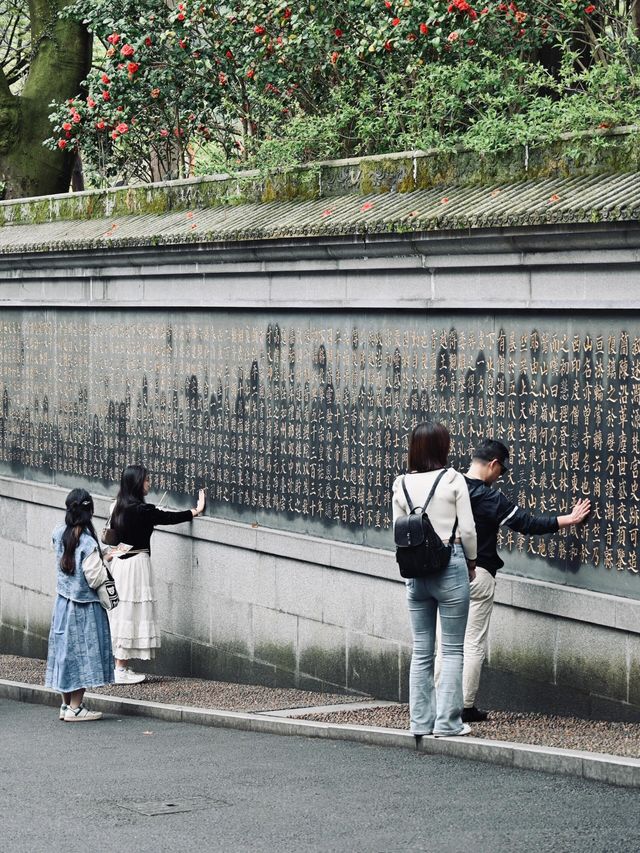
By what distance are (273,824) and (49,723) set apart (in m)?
4.30

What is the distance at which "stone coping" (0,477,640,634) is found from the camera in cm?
820

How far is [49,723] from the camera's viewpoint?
1042 cm

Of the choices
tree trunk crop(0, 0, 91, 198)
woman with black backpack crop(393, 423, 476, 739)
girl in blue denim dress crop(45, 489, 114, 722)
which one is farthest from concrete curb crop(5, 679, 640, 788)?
tree trunk crop(0, 0, 91, 198)

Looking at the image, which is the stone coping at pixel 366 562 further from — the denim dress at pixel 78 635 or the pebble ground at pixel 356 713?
the denim dress at pixel 78 635

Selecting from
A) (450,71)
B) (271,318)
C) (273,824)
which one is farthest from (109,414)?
(273,824)

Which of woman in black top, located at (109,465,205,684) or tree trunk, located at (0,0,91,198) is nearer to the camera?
woman in black top, located at (109,465,205,684)

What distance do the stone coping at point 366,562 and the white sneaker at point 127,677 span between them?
1.22m

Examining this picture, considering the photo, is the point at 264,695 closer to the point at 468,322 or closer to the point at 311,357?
the point at 311,357

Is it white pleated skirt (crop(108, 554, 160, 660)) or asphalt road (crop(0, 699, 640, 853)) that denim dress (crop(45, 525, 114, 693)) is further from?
asphalt road (crop(0, 699, 640, 853))

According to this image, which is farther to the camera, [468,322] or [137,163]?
[137,163]

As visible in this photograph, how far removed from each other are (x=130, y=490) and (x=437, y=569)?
455cm

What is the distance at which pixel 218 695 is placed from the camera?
10867mm

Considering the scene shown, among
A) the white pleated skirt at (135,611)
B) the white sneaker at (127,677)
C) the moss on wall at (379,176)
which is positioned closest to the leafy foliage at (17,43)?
the moss on wall at (379,176)

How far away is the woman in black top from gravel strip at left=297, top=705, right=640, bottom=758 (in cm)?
295
